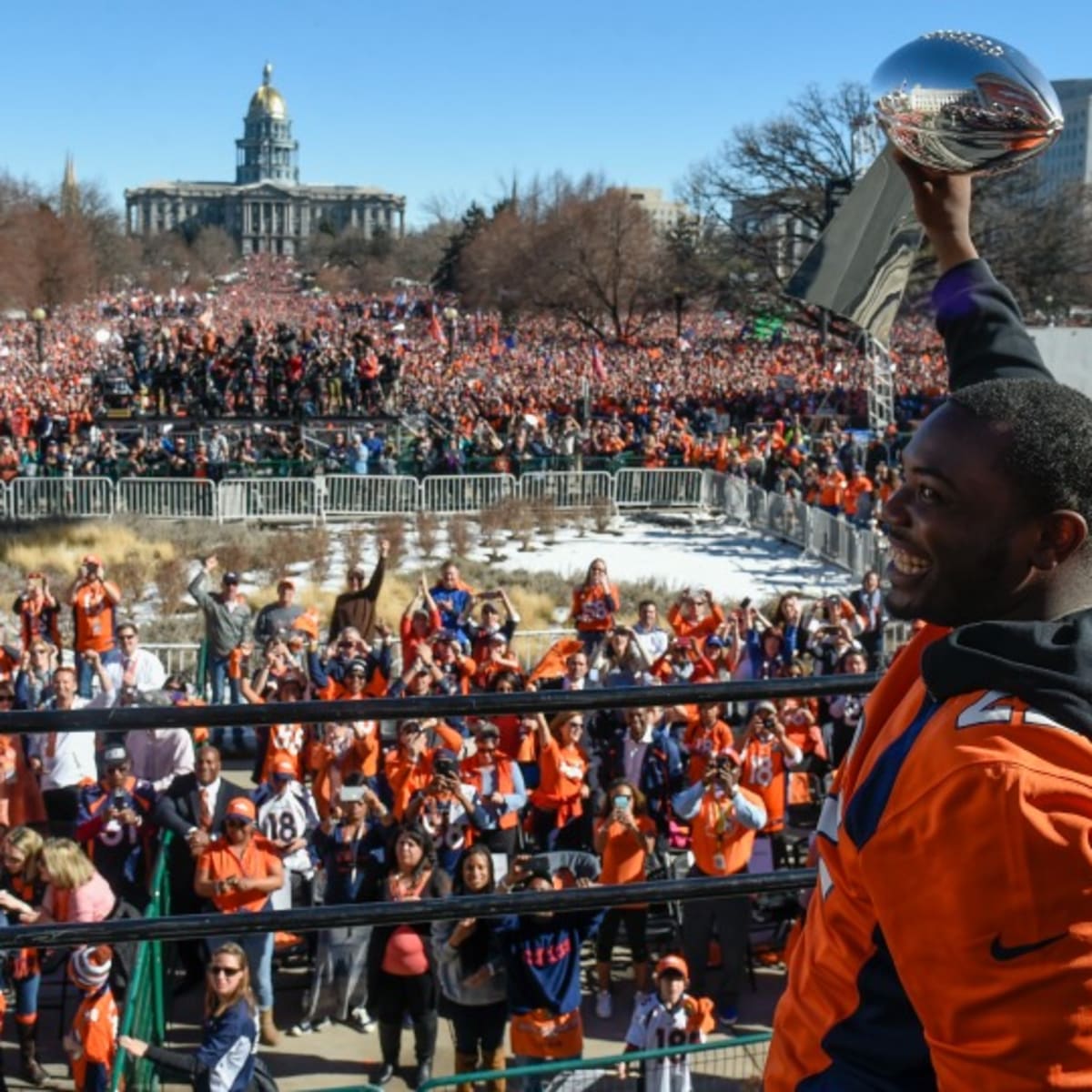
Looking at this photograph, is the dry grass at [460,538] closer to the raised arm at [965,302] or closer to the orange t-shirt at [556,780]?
the orange t-shirt at [556,780]

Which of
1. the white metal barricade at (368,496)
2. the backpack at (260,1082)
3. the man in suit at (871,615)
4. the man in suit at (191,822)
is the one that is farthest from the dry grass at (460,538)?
the backpack at (260,1082)

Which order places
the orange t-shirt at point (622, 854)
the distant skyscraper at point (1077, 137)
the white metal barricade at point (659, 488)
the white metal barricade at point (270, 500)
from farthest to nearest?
the distant skyscraper at point (1077, 137)
the white metal barricade at point (659, 488)
the white metal barricade at point (270, 500)
the orange t-shirt at point (622, 854)

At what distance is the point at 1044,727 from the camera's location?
143 centimetres

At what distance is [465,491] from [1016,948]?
26.1 metres

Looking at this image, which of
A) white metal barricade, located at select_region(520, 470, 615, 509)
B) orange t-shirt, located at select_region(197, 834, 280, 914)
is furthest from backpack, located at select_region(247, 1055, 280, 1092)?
white metal barricade, located at select_region(520, 470, 615, 509)

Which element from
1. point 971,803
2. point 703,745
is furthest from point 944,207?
point 703,745

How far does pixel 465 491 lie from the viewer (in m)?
27.4

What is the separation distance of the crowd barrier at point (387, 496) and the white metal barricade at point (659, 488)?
17mm

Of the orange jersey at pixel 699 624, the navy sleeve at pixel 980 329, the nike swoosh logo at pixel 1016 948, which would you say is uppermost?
the navy sleeve at pixel 980 329

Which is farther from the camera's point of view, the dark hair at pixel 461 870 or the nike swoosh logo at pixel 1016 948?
the dark hair at pixel 461 870

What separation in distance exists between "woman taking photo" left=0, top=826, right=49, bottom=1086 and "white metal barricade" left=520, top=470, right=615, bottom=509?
20.6m

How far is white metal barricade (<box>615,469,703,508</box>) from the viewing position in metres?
28.4

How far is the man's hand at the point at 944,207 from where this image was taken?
2.49 meters

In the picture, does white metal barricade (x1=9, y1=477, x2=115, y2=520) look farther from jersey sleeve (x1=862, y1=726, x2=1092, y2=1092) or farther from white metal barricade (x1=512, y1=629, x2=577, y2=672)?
jersey sleeve (x1=862, y1=726, x2=1092, y2=1092)
